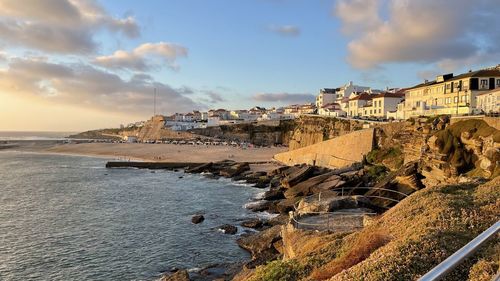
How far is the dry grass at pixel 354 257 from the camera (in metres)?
9.26

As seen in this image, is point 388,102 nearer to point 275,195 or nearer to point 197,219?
point 275,195

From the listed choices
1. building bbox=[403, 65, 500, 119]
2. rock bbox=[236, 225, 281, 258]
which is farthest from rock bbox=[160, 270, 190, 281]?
building bbox=[403, 65, 500, 119]

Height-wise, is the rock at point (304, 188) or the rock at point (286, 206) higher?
the rock at point (304, 188)

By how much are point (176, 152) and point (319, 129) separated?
126 feet

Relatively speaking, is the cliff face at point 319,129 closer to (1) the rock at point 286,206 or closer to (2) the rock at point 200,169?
(2) the rock at point 200,169

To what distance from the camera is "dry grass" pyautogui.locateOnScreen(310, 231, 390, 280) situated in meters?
9.26

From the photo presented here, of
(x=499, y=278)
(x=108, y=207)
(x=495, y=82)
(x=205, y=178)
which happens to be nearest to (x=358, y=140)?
(x=495, y=82)

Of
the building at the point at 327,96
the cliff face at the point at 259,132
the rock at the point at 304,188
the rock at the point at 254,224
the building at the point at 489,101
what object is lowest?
the rock at the point at 254,224

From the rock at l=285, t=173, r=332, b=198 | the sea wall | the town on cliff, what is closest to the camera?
the town on cliff

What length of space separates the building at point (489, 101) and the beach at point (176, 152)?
40195 millimetres

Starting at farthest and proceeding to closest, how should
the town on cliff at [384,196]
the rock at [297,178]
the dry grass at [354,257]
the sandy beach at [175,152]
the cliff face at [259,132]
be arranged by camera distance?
the cliff face at [259,132], the sandy beach at [175,152], the rock at [297,178], the dry grass at [354,257], the town on cliff at [384,196]

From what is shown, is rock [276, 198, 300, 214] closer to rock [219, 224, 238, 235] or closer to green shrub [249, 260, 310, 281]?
rock [219, 224, 238, 235]

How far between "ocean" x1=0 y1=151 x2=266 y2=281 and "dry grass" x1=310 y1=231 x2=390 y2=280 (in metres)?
14.7

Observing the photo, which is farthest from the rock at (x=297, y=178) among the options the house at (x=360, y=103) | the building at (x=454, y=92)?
the house at (x=360, y=103)
